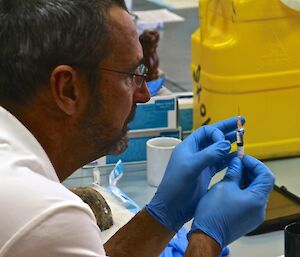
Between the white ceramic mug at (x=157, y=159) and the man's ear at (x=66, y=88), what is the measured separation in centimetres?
63

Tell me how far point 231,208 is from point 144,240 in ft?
0.66

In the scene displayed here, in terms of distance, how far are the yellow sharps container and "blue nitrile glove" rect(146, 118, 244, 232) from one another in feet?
1.41

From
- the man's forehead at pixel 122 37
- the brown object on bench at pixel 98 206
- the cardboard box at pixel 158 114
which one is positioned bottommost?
the brown object on bench at pixel 98 206

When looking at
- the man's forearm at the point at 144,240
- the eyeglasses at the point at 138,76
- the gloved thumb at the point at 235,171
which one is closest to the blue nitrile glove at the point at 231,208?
the gloved thumb at the point at 235,171

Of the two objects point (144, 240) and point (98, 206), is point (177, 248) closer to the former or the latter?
point (144, 240)

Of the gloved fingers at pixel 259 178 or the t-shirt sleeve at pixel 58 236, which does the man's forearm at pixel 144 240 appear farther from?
the t-shirt sleeve at pixel 58 236

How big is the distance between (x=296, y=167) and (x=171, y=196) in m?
0.58

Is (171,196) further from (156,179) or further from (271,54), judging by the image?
(271,54)

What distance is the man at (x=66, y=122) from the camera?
0.86 metres

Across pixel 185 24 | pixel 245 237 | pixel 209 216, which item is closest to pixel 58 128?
pixel 209 216

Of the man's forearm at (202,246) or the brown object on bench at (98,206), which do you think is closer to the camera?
the man's forearm at (202,246)

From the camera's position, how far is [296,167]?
1.70m

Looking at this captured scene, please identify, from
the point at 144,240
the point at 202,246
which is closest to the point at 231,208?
the point at 202,246

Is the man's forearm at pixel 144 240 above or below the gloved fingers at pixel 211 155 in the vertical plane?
below
